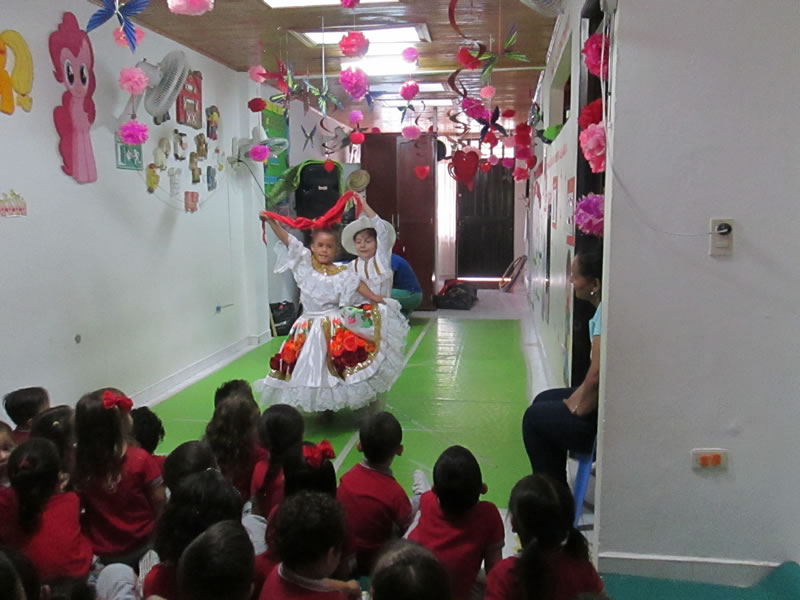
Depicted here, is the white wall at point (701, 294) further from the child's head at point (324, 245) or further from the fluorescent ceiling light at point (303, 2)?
the fluorescent ceiling light at point (303, 2)

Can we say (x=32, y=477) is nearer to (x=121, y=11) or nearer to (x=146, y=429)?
(x=146, y=429)

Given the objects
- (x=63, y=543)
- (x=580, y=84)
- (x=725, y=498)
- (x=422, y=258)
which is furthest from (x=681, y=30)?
(x=422, y=258)

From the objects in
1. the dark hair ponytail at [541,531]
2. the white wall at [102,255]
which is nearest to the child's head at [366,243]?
the white wall at [102,255]

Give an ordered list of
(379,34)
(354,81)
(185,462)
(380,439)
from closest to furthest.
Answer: (185,462)
(380,439)
(354,81)
(379,34)

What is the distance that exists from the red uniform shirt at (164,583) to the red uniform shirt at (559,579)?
31.0 inches

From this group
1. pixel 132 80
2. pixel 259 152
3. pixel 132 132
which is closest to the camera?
pixel 132 80

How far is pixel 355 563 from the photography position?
211cm

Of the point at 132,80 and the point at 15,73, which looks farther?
the point at 132,80

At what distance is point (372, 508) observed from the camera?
2141 mm

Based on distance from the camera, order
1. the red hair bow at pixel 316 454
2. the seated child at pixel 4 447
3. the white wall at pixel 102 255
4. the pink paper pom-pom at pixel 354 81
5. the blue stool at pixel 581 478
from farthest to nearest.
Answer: the pink paper pom-pom at pixel 354 81, the white wall at pixel 102 255, the blue stool at pixel 581 478, the seated child at pixel 4 447, the red hair bow at pixel 316 454

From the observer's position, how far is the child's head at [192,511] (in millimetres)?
1668

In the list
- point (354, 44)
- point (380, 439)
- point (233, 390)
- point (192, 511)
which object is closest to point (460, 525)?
point (380, 439)

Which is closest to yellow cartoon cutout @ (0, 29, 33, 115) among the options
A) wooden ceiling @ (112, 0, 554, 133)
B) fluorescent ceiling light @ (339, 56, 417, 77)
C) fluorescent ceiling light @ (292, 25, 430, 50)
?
wooden ceiling @ (112, 0, 554, 133)

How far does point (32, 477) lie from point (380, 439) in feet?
3.40
